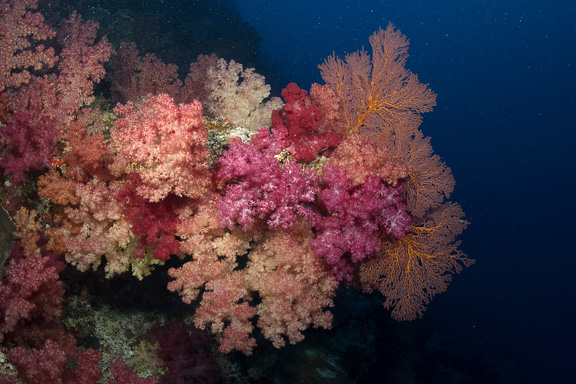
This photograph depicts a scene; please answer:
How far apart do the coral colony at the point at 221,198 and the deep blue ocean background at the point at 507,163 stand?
12.8 meters

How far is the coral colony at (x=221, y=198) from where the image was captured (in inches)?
153

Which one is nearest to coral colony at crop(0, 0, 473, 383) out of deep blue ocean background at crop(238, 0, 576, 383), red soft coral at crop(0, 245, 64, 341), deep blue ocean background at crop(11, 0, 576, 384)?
red soft coral at crop(0, 245, 64, 341)

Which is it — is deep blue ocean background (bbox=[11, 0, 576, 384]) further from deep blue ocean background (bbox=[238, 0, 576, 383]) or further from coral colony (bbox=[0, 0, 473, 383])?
coral colony (bbox=[0, 0, 473, 383])

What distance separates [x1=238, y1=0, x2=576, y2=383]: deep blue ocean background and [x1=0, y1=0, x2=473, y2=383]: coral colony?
12847 mm

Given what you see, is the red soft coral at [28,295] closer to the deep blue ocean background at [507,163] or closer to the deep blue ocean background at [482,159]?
the deep blue ocean background at [482,159]

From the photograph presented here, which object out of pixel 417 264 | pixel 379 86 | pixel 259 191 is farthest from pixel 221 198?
pixel 417 264

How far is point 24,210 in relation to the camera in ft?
13.7

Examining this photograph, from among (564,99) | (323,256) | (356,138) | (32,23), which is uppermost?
(564,99)

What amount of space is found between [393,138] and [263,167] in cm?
224

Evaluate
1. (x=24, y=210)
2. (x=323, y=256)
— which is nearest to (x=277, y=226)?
(x=323, y=256)

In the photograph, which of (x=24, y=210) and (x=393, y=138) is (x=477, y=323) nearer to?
(x=393, y=138)

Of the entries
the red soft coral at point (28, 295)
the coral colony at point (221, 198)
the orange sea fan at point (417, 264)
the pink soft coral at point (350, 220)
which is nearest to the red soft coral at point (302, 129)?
the coral colony at point (221, 198)

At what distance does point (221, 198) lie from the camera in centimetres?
421

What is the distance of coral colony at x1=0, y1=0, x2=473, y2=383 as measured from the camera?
3896mm
